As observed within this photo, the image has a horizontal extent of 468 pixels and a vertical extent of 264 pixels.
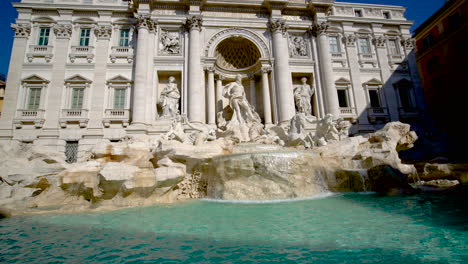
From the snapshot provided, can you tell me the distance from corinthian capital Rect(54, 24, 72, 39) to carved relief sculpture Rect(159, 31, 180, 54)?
6.10 meters

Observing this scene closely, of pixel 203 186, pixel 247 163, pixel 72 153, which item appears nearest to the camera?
pixel 247 163

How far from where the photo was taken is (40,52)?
48.3ft

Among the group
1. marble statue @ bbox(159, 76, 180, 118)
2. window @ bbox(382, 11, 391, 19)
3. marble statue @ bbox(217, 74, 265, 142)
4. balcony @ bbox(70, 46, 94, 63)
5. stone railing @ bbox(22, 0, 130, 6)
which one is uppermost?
window @ bbox(382, 11, 391, 19)

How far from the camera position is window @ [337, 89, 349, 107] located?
16750 millimetres

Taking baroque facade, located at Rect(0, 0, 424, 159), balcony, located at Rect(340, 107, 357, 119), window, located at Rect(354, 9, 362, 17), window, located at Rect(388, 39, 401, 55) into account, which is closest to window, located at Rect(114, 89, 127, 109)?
baroque facade, located at Rect(0, 0, 424, 159)

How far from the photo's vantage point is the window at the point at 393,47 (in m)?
18.2

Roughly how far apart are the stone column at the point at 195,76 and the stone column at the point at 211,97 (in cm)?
45

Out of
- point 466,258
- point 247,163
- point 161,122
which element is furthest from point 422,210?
point 161,122

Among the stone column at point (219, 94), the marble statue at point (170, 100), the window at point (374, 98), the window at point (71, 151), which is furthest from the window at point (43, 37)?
the window at point (374, 98)

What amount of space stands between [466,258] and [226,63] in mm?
16290

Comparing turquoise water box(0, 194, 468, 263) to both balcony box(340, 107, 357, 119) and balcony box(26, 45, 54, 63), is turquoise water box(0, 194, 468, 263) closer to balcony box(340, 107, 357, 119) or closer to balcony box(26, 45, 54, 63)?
balcony box(340, 107, 357, 119)

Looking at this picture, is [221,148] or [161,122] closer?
[221,148]

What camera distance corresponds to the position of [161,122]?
46.5 feet

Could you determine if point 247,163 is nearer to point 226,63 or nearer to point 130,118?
point 130,118
